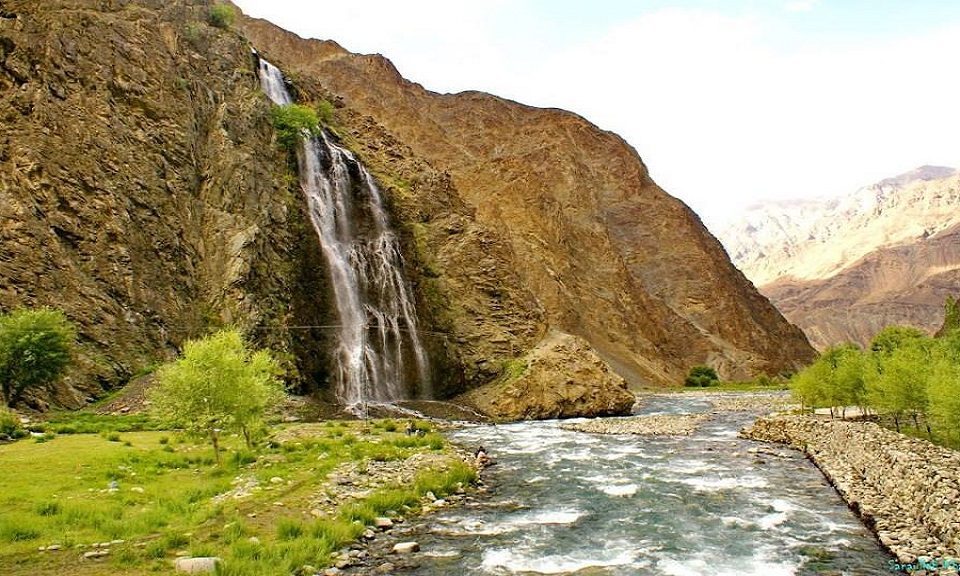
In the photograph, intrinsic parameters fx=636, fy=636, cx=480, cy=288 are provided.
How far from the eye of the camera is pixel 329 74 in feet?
373

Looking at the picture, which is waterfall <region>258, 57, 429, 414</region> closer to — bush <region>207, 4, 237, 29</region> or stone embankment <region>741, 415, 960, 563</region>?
bush <region>207, 4, 237, 29</region>

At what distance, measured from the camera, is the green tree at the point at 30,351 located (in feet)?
84.0

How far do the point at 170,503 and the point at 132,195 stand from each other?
29.4 m

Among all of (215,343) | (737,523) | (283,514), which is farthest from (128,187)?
(737,523)

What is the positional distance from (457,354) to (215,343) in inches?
1126

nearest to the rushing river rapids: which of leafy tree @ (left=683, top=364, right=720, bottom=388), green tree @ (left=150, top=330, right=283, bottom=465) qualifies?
green tree @ (left=150, top=330, right=283, bottom=465)

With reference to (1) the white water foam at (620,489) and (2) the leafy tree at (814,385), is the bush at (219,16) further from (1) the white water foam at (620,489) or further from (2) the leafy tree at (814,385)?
(1) the white water foam at (620,489)

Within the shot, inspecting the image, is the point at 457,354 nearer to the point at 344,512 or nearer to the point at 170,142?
the point at 170,142

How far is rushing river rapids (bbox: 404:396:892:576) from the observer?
12.6 meters

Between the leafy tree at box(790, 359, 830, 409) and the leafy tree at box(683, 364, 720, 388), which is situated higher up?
the leafy tree at box(790, 359, 830, 409)

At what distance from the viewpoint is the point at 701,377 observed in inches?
3374

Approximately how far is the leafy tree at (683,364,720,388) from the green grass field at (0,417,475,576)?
230 feet

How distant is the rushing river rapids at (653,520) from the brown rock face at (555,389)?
14.4m

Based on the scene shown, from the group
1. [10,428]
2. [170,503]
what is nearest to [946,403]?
[170,503]
